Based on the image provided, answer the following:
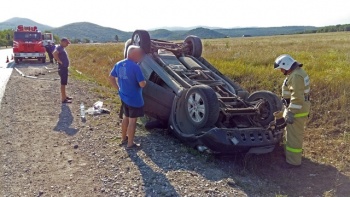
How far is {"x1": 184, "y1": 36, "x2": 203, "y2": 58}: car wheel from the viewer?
7.01 meters

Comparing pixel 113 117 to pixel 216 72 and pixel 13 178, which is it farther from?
pixel 13 178

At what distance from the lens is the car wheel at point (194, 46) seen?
7012 millimetres

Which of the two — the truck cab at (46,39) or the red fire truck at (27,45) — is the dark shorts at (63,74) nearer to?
the red fire truck at (27,45)

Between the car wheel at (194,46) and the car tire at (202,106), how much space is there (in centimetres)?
209

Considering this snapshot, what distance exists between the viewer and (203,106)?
4.82 m

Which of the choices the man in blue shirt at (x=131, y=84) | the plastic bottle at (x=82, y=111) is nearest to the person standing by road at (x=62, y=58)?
the plastic bottle at (x=82, y=111)

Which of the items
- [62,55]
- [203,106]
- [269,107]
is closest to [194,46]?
[269,107]

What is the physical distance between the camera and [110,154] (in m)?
4.75

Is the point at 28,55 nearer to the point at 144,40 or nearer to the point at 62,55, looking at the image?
the point at 62,55

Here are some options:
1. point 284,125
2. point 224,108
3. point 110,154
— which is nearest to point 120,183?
point 110,154

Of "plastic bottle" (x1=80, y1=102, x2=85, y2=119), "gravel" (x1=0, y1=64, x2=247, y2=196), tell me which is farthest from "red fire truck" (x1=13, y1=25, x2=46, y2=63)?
"gravel" (x1=0, y1=64, x2=247, y2=196)

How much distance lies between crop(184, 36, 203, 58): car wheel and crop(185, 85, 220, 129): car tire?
6.86 ft

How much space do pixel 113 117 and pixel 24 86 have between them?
4.90 metres

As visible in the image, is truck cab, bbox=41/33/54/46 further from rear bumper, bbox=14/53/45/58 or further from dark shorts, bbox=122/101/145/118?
dark shorts, bbox=122/101/145/118
